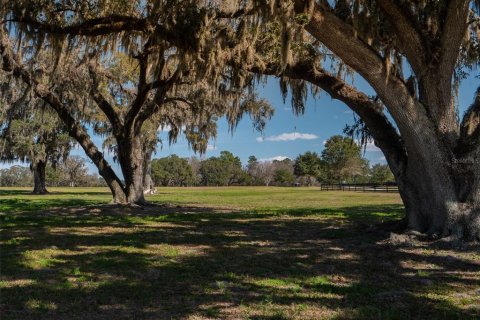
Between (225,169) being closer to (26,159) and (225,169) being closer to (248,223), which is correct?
(26,159)

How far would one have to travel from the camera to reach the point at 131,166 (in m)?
17.7

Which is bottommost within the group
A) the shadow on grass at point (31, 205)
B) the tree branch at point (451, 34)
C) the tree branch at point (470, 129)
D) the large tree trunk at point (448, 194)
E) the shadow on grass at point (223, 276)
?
the shadow on grass at point (223, 276)

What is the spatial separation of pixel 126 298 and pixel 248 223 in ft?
24.9

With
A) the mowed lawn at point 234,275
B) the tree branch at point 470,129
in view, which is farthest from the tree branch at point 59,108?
the tree branch at point 470,129

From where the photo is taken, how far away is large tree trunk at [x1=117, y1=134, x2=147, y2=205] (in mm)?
17719

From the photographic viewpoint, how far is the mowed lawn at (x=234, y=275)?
4316 mm

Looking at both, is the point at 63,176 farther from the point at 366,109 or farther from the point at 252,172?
the point at 366,109

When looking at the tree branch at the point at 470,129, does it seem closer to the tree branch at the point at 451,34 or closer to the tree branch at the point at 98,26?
the tree branch at the point at 451,34

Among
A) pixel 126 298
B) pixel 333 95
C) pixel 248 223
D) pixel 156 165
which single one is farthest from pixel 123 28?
pixel 156 165

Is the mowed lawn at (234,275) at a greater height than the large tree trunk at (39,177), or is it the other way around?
the large tree trunk at (39,177)

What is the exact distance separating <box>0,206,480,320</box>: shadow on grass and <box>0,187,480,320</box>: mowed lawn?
13 millimetres

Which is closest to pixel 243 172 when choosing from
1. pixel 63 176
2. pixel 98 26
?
pixel 63 176

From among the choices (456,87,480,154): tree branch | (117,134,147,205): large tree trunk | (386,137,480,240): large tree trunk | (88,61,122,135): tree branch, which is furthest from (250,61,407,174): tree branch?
(117,134,147,205): large tree trunk

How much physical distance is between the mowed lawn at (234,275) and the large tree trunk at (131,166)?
770 centimetres
